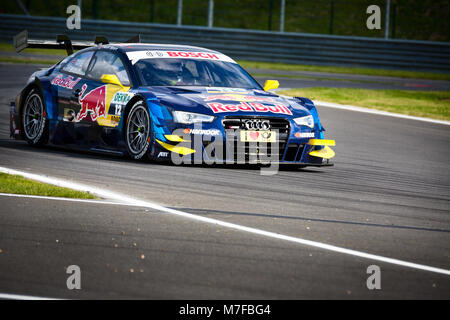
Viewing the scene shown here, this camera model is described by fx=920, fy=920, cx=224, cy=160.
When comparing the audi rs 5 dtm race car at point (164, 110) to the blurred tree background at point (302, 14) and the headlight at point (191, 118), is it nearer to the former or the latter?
the headlight at point (191, 118)

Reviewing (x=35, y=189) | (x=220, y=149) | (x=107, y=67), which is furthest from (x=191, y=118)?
(x=35, y=189)

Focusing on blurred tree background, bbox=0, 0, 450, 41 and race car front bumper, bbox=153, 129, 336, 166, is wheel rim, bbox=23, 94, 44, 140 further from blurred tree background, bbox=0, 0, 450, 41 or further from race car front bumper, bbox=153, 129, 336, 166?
blurred tree background, bbox=0, 0, 450, 41

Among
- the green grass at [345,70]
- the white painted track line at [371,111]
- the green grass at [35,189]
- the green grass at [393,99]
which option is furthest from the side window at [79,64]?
the green grass at [345,70]

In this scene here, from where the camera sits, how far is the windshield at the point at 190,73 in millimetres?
10828

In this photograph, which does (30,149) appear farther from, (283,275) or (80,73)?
(283,275)

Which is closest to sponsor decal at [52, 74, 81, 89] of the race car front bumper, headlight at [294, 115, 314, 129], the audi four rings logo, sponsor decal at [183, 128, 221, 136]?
the race car front bumper

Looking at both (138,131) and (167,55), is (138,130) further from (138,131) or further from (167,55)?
(167,55)

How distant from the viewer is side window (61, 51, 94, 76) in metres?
11.6

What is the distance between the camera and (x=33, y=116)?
1192 cm

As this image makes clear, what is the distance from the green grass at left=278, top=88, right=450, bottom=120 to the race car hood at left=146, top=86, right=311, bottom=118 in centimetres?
870

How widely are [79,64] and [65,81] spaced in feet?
1.03
